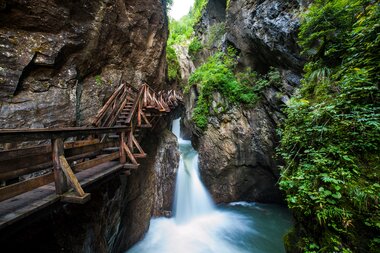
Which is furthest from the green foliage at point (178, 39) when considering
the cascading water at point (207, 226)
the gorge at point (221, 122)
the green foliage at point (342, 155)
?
the green foliage at point (342, 155)

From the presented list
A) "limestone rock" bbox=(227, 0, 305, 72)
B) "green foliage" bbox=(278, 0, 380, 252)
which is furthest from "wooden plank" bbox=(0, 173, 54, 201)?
"limestone rock" bbox=(227, 0, 305, 72)

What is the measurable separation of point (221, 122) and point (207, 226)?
651cm

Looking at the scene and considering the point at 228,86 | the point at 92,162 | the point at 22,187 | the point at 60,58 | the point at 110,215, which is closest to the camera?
the point at 22,187

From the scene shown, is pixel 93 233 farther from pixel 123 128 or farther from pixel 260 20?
pixel 260 20

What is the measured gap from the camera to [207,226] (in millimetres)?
9875

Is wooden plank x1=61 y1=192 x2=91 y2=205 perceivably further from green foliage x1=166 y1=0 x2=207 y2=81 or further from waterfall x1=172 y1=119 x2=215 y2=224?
green foliage x1=166 y1=0 x2=207 y2=81

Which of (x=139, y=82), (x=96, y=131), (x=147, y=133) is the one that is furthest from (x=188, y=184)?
(x=96, y=131)

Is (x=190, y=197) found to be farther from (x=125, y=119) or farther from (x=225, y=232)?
(x=125, y=119)

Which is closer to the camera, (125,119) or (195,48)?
(125,119)

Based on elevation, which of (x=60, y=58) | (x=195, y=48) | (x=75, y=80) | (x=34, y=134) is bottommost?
(x=34, y=134)

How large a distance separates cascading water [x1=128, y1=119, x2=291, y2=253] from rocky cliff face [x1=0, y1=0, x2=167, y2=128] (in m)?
6.73

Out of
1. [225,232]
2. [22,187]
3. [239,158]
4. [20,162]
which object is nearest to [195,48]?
[239,158]

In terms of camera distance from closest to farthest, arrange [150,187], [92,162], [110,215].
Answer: [92,162] < [110,215] < [150,187]

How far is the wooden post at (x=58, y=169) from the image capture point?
96.0 inches
